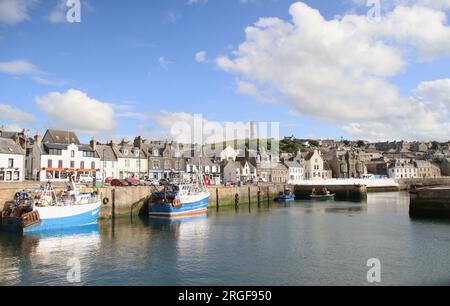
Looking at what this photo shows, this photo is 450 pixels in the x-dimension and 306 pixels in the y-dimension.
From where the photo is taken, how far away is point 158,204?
43.4 metres

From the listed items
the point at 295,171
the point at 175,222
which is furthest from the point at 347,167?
the point at 175,222

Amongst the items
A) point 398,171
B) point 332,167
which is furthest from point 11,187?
point 398,171

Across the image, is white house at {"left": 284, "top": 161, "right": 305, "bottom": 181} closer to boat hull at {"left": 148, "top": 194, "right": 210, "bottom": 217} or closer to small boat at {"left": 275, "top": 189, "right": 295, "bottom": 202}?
small boat at {"left": 275, "top": 189, "right": 295, "bottom": 202}

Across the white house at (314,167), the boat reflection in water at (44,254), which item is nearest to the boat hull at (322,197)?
the white house at (314,167)

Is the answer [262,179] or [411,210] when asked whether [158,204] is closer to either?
[411,210]

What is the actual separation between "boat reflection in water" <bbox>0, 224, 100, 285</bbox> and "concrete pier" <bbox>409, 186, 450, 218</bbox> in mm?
32867

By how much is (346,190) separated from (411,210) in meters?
34.2

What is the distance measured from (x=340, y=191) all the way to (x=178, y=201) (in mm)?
43522

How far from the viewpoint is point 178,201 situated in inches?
1753

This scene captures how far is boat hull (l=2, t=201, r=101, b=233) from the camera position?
31266 mm

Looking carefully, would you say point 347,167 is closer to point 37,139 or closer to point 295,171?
point 295,171

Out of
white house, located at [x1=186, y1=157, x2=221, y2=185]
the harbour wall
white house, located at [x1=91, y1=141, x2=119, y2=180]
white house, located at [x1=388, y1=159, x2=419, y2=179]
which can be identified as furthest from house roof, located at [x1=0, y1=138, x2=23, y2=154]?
white house, located at [x1=388, y1=159, x2=419, y2=179]

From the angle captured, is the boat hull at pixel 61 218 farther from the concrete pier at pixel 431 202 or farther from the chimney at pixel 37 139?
the concrete pier at pixel 431 202
